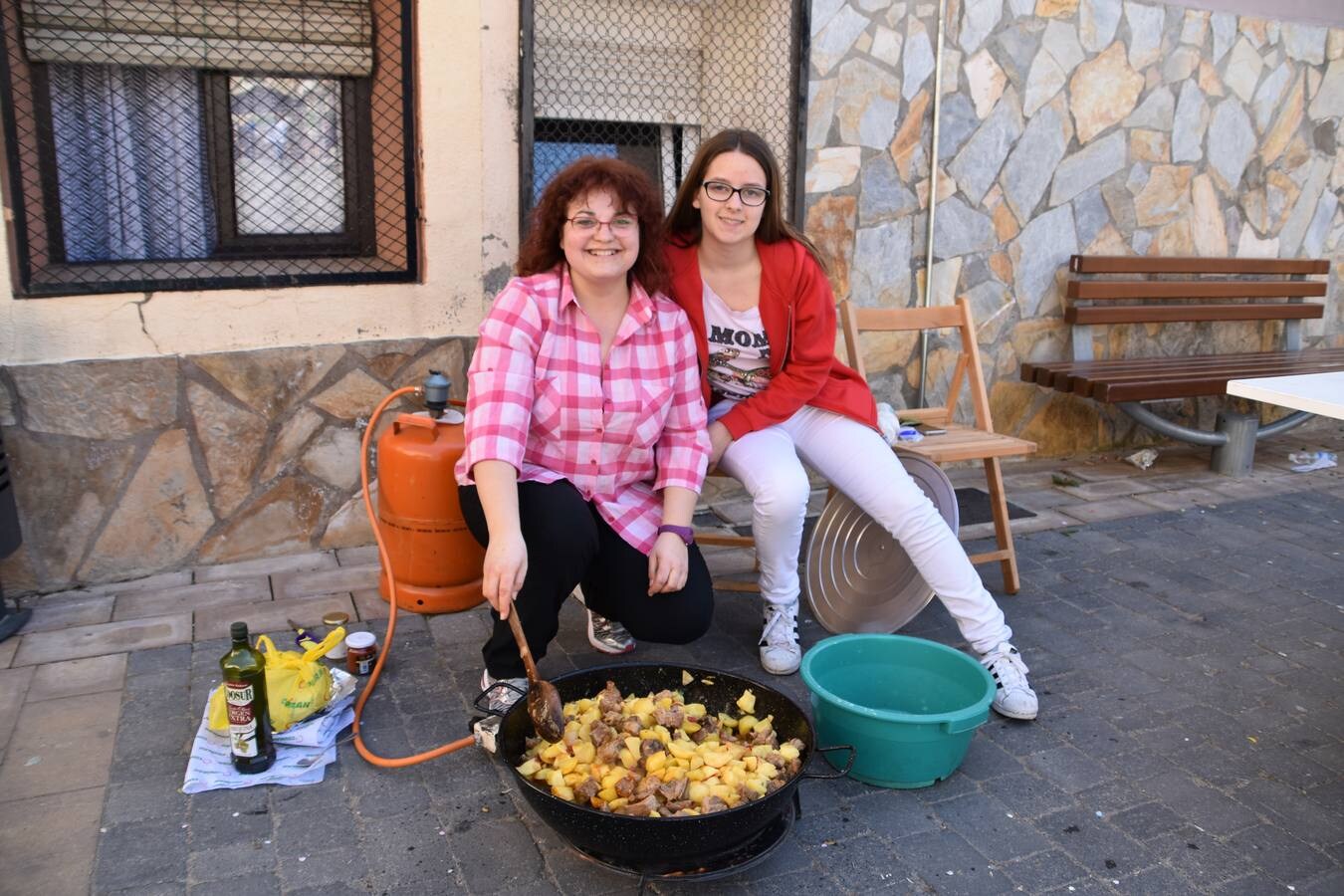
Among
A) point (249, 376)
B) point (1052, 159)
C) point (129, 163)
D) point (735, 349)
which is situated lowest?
point (249, 376)

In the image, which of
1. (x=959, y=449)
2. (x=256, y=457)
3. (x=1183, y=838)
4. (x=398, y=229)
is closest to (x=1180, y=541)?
(x=959, y=449)

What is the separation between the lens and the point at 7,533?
10.9 ft

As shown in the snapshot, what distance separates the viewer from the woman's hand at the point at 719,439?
10.5ft

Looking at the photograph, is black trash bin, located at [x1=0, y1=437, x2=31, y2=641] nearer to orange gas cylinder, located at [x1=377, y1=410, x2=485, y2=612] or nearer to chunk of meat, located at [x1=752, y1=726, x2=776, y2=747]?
orange gas cylinder, located at [x1=377, y1=410, x2=485, y2=612]

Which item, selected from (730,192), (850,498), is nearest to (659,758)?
(850,498)

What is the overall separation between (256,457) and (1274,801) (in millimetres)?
3303

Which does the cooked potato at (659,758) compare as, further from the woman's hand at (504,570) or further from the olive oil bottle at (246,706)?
the olive oil bottle at (246,706)

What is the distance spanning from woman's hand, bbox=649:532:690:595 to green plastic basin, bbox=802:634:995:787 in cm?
38

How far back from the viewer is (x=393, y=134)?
12.9ft

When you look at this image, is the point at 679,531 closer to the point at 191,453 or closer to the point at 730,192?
the point at 730,192

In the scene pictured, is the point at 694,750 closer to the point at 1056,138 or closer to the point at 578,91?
the point at 578,91

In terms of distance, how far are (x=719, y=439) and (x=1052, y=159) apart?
3.01 meters

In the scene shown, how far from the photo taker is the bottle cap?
10.1 feet

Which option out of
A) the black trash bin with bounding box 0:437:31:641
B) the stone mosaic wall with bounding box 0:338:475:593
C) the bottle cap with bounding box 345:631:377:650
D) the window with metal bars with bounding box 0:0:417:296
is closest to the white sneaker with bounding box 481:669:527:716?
the bottle cap with bounding box 345:631:377:650
